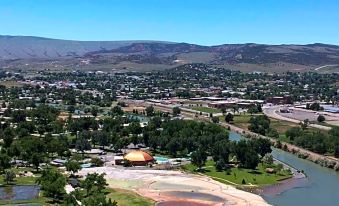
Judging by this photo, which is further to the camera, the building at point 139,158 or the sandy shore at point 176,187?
the building at point 139,158

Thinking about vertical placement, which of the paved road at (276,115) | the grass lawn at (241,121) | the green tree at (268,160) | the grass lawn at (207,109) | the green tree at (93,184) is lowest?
the grass lawn at (207,109)

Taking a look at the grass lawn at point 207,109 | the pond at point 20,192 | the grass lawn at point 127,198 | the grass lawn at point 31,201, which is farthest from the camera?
the grass lawn at point 207,109

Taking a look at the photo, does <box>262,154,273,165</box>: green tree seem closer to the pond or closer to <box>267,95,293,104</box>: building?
the pond

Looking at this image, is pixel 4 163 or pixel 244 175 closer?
pixel 4 163

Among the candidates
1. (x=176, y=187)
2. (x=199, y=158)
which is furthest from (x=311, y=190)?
(x=176, y=187)

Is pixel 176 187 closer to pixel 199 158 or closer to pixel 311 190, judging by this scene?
pixel 199 158

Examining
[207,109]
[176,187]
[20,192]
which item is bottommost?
[207,109]

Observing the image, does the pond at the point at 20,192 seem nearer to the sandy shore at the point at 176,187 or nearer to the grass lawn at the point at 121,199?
the grass lawn at the point at 121,199

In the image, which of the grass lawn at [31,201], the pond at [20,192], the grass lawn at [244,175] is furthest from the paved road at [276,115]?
the grass lawn at [31,201]
